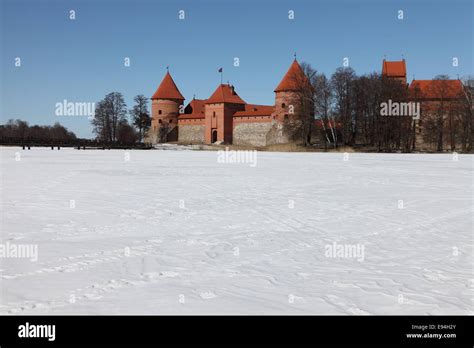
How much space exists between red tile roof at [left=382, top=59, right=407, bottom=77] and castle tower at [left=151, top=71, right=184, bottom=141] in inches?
1433

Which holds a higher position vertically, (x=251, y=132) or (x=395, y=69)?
(x=395, y=69)

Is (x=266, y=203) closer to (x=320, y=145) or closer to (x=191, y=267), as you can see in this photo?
(x=191, y=267)

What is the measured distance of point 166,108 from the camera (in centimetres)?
8731

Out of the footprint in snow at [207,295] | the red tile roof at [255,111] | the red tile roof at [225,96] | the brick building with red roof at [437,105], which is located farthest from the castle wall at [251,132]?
the footprint in snow at [207,295]

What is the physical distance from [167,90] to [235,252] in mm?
85238

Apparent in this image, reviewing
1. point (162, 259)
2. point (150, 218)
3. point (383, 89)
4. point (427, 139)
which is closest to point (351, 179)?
point (150, 218)

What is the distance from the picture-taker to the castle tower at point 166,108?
86.8m

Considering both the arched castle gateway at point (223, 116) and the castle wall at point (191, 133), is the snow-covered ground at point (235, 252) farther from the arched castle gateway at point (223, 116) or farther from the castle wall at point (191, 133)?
the castle wall at point (191, 133)

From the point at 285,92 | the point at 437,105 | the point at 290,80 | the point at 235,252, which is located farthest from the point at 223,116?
the point at 235,252

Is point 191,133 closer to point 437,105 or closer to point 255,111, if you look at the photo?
point 255,111

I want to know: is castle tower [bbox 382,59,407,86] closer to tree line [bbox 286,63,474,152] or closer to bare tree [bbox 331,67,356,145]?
tree line [bbox 286,63,474,152]

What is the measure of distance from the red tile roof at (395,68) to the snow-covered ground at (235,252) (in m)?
74.0
